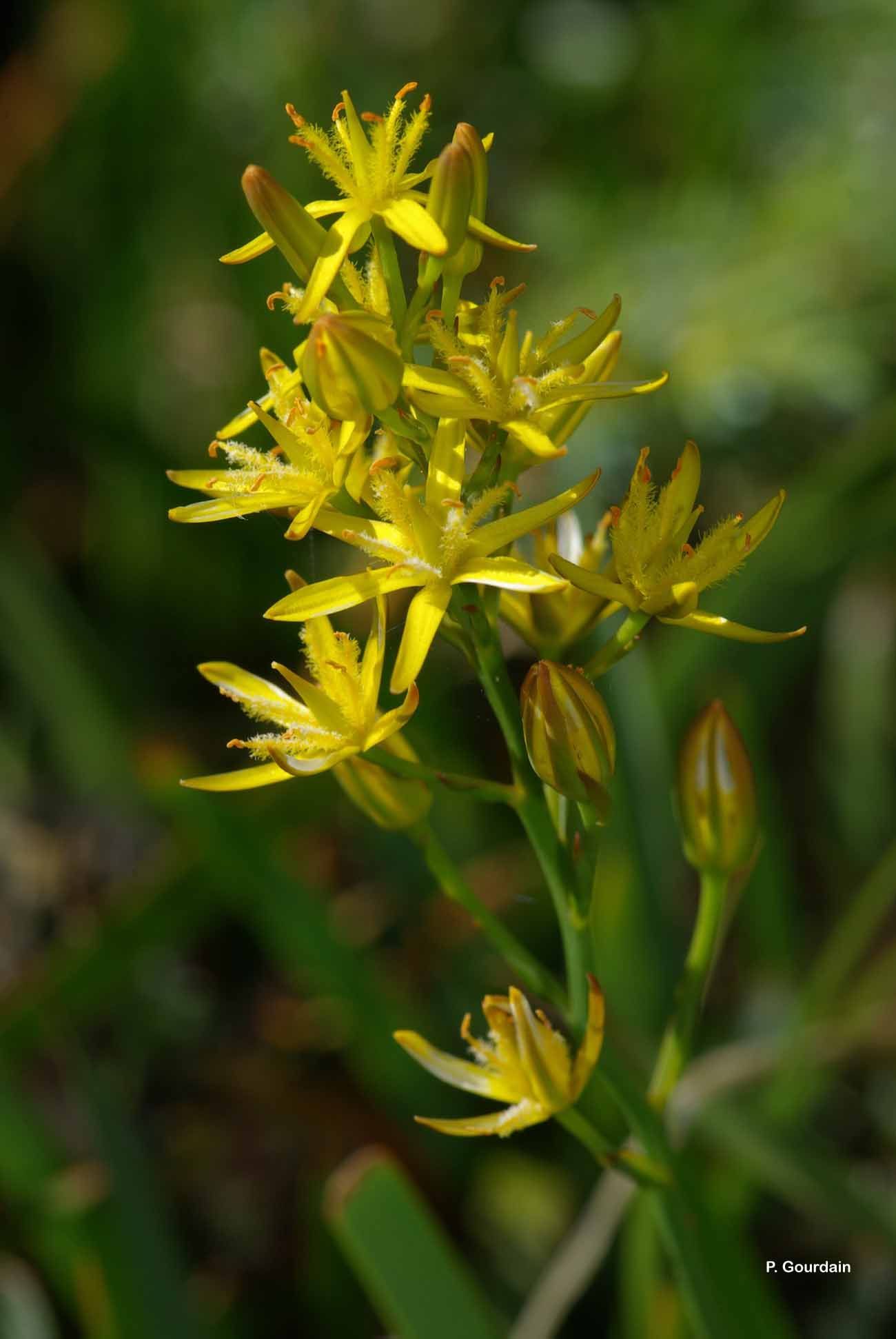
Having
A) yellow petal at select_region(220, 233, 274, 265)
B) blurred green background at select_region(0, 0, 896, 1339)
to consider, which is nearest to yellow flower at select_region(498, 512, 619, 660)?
yellow petal at select_region(220, 233, 274, 265)

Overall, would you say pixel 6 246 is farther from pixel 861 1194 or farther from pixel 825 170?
pixel 861 1194

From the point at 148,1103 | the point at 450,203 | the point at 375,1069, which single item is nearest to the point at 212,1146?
the point at 148,1103

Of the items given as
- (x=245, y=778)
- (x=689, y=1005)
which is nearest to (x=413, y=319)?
(x=245, y=778)

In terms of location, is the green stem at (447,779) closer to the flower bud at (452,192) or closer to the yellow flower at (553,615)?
the yellow flower at (553,615)

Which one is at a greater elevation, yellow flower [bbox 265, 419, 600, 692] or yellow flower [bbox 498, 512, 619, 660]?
yellow flower [bbox 265, 419, 600, 692]

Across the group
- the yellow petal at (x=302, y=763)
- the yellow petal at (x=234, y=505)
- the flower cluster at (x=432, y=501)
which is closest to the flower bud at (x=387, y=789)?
the flower cluster at (x=432, y=501)

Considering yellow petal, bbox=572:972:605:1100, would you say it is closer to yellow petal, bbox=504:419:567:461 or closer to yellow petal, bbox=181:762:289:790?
yellow petal, bbox=181:762:289:790
